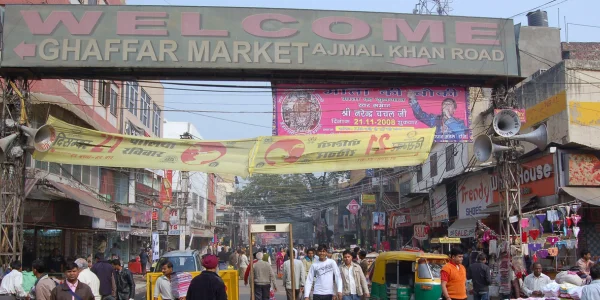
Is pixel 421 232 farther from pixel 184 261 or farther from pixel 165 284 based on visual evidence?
pixel 165 284

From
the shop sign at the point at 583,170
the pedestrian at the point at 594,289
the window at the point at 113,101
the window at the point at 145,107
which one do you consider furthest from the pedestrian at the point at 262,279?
the window at the point at 145,107

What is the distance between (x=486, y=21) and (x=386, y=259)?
6.38 metres

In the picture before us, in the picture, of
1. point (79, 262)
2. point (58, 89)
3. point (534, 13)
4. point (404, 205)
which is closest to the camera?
point (79, 262)

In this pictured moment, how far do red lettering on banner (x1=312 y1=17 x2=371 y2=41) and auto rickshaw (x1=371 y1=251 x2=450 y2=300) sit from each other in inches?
212

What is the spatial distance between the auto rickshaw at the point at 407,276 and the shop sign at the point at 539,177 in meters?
7.10

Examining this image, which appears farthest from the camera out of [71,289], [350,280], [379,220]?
[379,220]

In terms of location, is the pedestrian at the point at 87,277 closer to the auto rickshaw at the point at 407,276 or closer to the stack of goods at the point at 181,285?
the stack of goods at the point at 181,285

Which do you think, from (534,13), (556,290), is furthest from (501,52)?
(534,13)

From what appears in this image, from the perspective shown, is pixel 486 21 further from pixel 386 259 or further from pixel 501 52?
pixel 386 259

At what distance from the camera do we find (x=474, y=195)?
92.4ft

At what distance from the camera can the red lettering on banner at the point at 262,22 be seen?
13.7 metres

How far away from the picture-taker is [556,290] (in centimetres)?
946

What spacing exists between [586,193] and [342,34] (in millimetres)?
10614

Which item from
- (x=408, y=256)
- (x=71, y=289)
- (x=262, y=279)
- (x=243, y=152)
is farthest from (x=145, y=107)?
(x=71, y=289)
